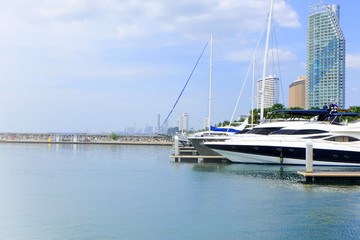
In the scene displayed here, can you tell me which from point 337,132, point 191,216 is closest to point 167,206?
point 191,216

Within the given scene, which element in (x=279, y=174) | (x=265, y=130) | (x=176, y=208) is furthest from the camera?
(x=265, y=130)

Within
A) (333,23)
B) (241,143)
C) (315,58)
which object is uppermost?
(333,23)

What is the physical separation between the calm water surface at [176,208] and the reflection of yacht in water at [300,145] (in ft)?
13.4

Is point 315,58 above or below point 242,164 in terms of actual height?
above

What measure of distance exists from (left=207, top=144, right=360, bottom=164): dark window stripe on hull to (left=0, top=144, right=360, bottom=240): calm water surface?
3.92 meters

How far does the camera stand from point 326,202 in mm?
16984

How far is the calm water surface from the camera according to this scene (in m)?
12.4

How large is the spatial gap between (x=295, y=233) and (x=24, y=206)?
11.2 meters

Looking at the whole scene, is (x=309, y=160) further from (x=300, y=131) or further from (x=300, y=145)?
(x=300, y=131)

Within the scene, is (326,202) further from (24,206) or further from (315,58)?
(315,58)

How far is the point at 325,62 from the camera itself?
169125mm

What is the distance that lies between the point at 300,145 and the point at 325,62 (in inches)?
6063

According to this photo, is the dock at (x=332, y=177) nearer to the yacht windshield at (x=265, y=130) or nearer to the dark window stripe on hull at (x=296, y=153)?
the dark window stripe on hull at (x=296, y=153)

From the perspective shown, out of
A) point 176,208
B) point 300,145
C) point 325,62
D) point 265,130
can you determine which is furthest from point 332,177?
point 325,62
